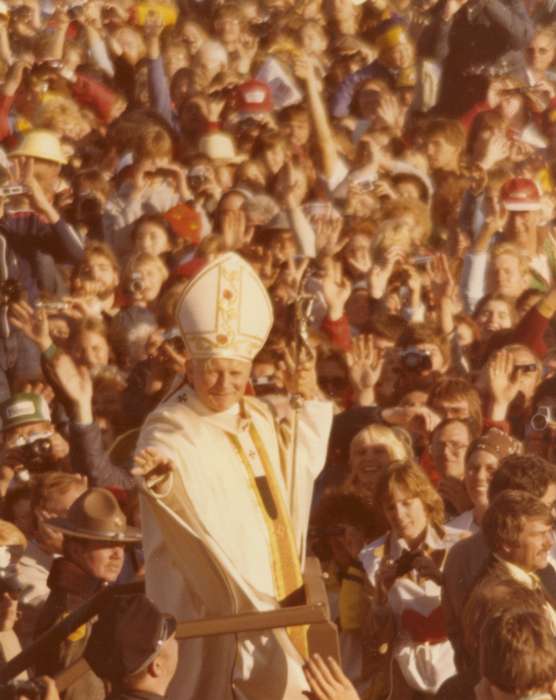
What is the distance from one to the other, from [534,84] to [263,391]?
18.5 feet

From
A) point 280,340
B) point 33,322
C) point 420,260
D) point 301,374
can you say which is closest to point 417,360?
point 280,340

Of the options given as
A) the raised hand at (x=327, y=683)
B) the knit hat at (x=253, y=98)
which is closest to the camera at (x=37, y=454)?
the raised hand at (x=327, y=683)

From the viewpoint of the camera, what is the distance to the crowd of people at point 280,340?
9.79 m

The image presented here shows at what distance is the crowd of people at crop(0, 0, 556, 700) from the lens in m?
9.79

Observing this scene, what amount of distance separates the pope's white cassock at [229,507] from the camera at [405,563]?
1.76ft

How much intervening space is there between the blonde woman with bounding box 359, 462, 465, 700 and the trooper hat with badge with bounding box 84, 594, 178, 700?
97.9 inches

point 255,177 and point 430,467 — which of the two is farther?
point 255,177

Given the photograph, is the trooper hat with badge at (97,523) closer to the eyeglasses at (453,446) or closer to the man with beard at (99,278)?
the eyeglasses at (453,446)

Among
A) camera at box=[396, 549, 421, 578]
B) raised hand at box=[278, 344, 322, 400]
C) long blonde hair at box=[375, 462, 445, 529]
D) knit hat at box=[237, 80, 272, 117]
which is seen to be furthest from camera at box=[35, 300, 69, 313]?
camera at box=[396, 549, 421, 578]

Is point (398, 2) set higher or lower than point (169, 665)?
higher

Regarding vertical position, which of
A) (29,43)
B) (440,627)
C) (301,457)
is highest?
(29,43)

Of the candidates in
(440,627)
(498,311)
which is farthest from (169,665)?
(498,311)

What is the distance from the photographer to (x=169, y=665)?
25.8 ft

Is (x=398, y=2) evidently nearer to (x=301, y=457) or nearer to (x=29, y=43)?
(x=29, y=43)
